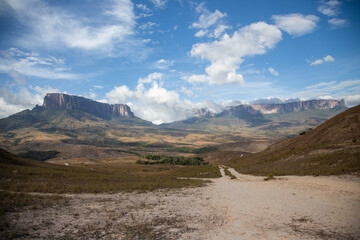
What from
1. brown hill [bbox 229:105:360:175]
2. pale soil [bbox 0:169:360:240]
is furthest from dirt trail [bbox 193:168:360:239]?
brown hill [bbox 229:105:360:175]

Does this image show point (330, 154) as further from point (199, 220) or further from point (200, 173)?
point (199, 220)

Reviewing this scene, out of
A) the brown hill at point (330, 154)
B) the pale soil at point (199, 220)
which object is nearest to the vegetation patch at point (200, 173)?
the brown hill at point (330, 154)

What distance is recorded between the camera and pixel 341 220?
45.7ft

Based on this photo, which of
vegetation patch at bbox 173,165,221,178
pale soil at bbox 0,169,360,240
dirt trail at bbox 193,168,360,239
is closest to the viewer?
pale soil at bbox 0,169,360,240

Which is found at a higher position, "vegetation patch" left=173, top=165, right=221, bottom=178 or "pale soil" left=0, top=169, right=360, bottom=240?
"pale soil" left=0, top=169, right=360, bottom=240

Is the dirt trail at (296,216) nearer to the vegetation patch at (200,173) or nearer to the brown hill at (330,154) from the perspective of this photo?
the brown hill at (330,154)

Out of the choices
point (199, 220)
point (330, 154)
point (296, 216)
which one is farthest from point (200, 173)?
point (199, 220)

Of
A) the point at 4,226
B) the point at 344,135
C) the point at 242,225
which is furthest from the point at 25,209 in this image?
the point at 344,135

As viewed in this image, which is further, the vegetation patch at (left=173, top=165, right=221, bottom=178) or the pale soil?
the vegetation patch at (left=173, top=165, right=221, bottom=178)

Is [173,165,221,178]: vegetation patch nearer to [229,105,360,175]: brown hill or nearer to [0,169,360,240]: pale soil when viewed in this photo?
[229,105,360,175]: brown hill

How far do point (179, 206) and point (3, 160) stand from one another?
45.5 m

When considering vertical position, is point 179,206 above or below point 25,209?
below

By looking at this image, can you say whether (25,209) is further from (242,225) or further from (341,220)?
(341,220)

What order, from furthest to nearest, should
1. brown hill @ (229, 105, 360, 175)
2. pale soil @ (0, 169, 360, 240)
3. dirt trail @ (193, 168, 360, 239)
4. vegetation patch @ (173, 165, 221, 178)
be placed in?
vegetation patch @ (173, 165, 221, 178) → brown hill @ (229, 105, 360, 175) → dirt trail @ (193, 168, 360, 239) → pale soil @ (0, 169, 360, 240)
